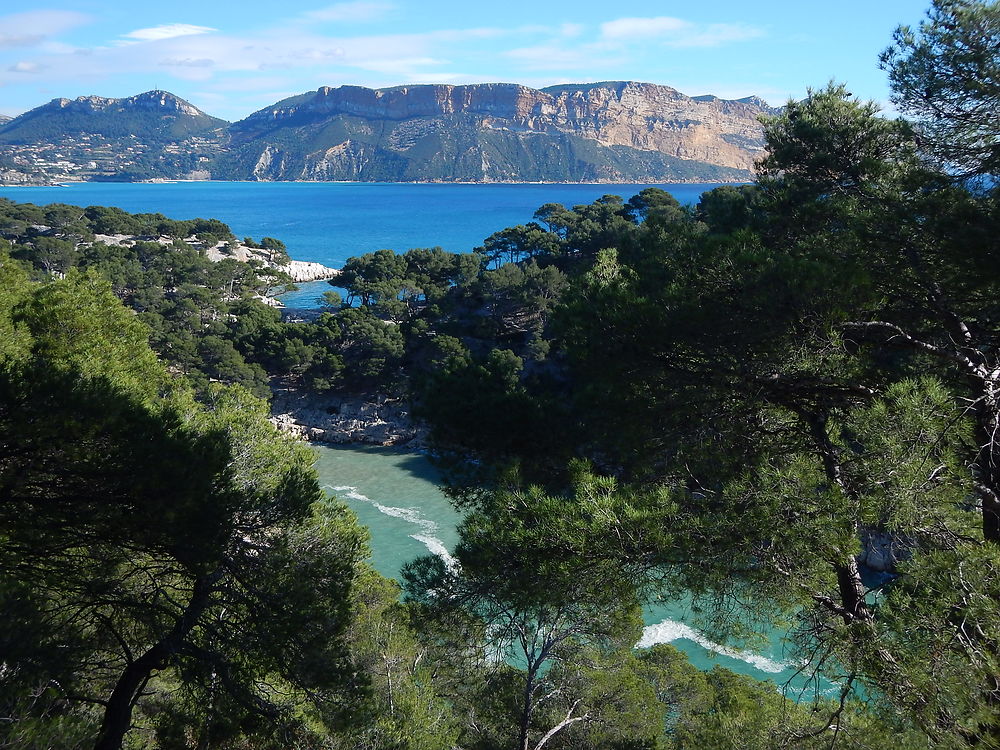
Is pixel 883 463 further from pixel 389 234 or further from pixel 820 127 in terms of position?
pixel 389 234

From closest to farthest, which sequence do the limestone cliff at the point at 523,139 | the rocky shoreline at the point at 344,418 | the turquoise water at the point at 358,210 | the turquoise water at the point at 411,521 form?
the turquoise water at the point at 411,521 → the rocky shoreline at the point at 344,418 → the turquoise water at the point at 358,210 → the limestone cliff at the point at 523,139

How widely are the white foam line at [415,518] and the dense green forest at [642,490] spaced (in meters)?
10.0

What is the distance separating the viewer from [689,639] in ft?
42.9

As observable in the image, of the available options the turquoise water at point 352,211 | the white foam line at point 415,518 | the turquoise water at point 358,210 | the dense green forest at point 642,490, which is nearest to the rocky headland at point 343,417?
the white foam line at point 415,518

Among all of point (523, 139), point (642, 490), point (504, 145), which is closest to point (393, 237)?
point (642, 490)

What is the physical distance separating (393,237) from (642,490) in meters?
80.1

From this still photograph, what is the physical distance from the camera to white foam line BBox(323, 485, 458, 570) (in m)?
16.8

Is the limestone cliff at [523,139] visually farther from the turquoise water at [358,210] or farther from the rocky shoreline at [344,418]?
the rocky shoreline at [344,418]

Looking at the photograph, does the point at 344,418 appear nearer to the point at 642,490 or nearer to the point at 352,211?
the point at 642,490

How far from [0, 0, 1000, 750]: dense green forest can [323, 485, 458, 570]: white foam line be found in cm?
1001

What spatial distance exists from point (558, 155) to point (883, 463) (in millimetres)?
185974

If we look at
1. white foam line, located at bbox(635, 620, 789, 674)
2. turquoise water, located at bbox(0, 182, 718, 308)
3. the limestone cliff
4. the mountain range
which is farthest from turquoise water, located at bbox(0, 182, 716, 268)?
white foam line, located at bbox(635, 620, 789, 674)

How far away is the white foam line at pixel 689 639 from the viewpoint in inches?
480

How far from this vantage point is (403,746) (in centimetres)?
524
